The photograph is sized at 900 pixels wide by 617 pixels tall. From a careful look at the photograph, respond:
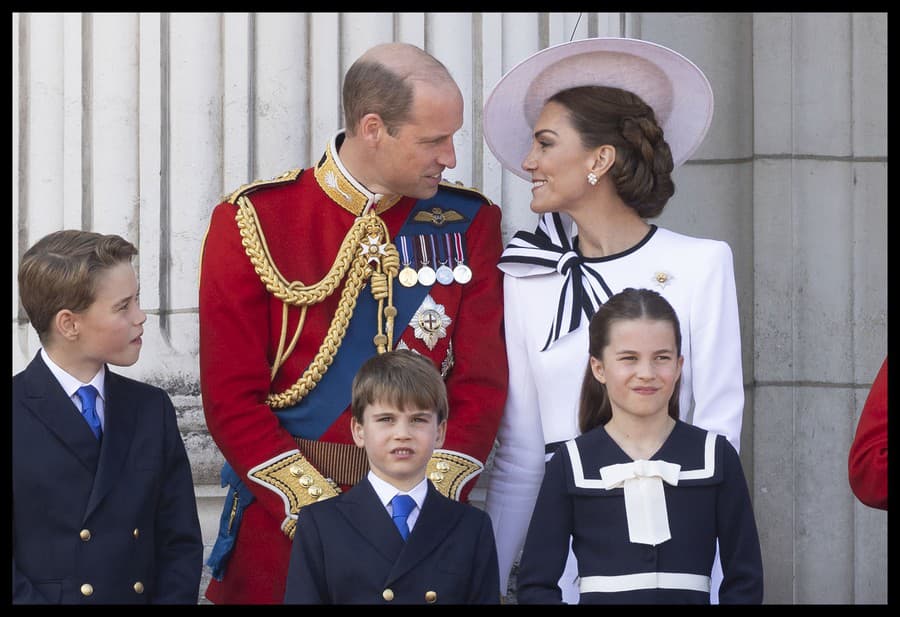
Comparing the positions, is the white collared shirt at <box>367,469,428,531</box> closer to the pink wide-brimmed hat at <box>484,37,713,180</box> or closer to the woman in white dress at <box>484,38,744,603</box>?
the woman in white dress at <box>484,38,744,603</box>

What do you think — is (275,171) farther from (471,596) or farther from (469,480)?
(471,596)

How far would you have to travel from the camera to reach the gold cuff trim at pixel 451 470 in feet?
12.8

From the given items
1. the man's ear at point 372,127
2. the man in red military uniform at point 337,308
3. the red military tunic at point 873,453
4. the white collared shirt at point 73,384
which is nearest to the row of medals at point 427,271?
the man in red military uniform at point 337,308

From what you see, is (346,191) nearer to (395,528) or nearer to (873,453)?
(395,528)

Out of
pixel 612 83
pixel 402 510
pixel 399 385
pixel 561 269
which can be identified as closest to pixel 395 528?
pixel 402 510

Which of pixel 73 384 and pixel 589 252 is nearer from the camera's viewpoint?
pixel 73 384

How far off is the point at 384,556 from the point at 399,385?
0.38 m

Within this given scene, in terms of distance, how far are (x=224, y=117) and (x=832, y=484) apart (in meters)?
2.28

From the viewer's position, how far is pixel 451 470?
155 inches

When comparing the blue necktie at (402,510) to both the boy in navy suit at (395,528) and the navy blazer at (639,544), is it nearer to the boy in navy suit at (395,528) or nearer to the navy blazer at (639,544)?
the boy in navy suit at (395,528)

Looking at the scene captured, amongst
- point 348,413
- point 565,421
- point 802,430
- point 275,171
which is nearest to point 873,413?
point 565,421

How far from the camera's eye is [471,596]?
357 centimetres

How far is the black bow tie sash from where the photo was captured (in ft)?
13.5

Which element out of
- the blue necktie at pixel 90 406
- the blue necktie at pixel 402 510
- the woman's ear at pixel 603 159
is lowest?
the blue necktie at pixel 402 510
